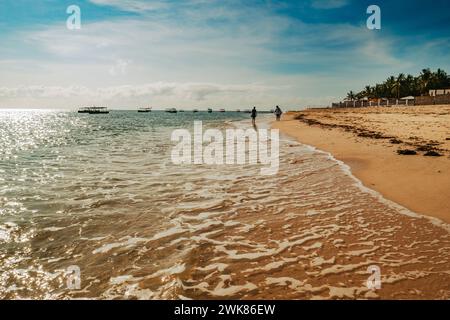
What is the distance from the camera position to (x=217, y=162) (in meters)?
14.4

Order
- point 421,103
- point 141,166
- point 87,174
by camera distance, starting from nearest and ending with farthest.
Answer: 1. point 87,174
2. point 141,166
3. point 421,103

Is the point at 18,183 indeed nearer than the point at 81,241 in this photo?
No

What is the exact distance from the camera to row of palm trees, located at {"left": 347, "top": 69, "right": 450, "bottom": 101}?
90.9 metres

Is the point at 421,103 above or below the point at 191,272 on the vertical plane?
above

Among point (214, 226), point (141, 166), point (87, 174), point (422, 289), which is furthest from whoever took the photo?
point (141, 166)

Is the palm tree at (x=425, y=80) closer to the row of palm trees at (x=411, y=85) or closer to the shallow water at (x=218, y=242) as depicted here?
the row of palm trees at (x=411, y=85)

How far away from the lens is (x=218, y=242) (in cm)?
565

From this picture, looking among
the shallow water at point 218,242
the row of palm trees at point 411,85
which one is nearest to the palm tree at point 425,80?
the row of palm trees at point 411,85

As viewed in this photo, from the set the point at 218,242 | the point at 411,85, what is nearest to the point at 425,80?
the point at 411,85

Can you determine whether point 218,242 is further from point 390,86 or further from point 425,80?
point 390,86
